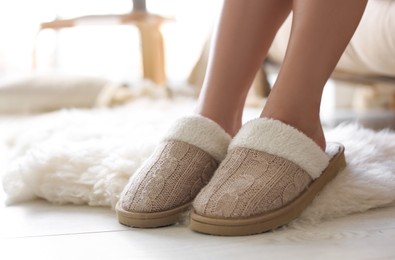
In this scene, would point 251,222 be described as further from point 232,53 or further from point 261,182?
point 232,53

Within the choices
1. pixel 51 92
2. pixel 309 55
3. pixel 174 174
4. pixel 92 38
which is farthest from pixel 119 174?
pixel 92 38

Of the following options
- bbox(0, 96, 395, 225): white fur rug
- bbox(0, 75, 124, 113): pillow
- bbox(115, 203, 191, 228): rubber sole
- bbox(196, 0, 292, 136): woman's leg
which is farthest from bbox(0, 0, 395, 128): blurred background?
bbox(115, 203, 191, 228): rubber sole

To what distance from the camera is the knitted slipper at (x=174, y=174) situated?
57cm

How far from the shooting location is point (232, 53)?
0.65m

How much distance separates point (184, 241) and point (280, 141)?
140mm

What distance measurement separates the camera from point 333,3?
566mm

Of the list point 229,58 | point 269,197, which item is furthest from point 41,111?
point 269,197

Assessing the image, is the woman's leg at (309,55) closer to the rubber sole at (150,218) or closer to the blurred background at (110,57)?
the rubber sole at (150,218)

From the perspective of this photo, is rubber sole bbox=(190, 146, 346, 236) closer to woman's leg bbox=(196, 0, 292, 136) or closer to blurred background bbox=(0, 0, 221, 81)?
woman's leg bbox=(196, 0, 292, 136)

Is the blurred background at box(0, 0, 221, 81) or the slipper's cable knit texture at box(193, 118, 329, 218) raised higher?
the slipper's cable knit texture at box(193, 118, 329, 218)

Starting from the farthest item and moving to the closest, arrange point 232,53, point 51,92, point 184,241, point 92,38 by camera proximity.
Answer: point 92,38 < point 51,92 < point 232,53 < point 184,241

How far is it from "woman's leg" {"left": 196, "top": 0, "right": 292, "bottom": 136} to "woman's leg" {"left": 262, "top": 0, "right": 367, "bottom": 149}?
0.06 metres

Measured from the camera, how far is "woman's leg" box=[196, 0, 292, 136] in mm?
642

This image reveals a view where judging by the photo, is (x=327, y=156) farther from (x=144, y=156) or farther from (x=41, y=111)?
(x=41, y=111)
